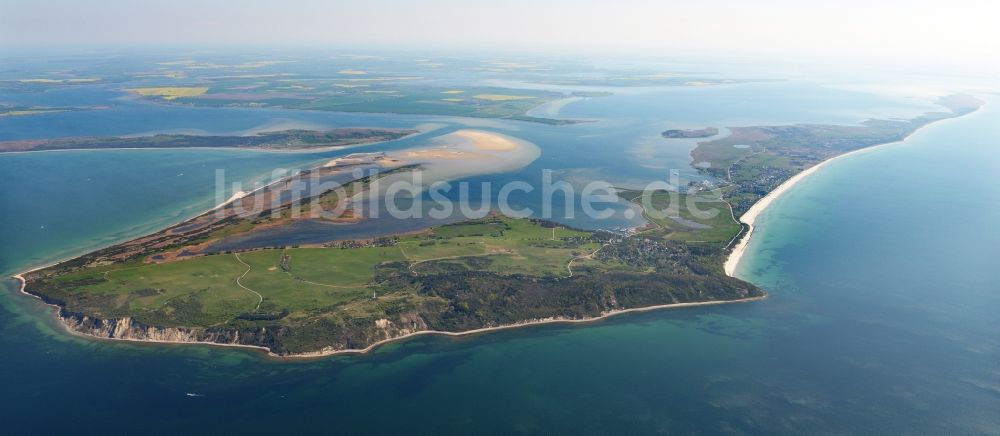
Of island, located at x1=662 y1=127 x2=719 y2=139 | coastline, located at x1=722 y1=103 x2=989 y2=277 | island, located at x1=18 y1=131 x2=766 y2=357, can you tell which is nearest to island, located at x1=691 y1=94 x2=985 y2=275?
coastline, located at x1=722 y1=103 x2=989 y2=277

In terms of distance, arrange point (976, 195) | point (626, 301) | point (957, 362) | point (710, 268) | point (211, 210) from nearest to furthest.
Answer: point (957, 362), point (626, 301), point (710, 268), point (211, 210), point (976, 195)

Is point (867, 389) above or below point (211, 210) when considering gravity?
below

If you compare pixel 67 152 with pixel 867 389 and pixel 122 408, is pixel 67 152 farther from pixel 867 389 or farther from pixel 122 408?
pixel 867 389

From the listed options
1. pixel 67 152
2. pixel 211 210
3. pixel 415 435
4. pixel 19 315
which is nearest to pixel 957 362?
pixel 415 435

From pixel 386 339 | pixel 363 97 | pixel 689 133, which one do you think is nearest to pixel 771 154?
pixel 689 133

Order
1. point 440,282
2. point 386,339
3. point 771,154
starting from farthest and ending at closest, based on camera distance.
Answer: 1. point 771,154
2. point 440,282
3. point 386,339

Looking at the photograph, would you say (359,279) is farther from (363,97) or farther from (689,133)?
(363,97)

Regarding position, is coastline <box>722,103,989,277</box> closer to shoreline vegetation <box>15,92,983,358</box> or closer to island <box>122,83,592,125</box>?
Answer: shoreline vegetation <box>15,92,983,358</box>
